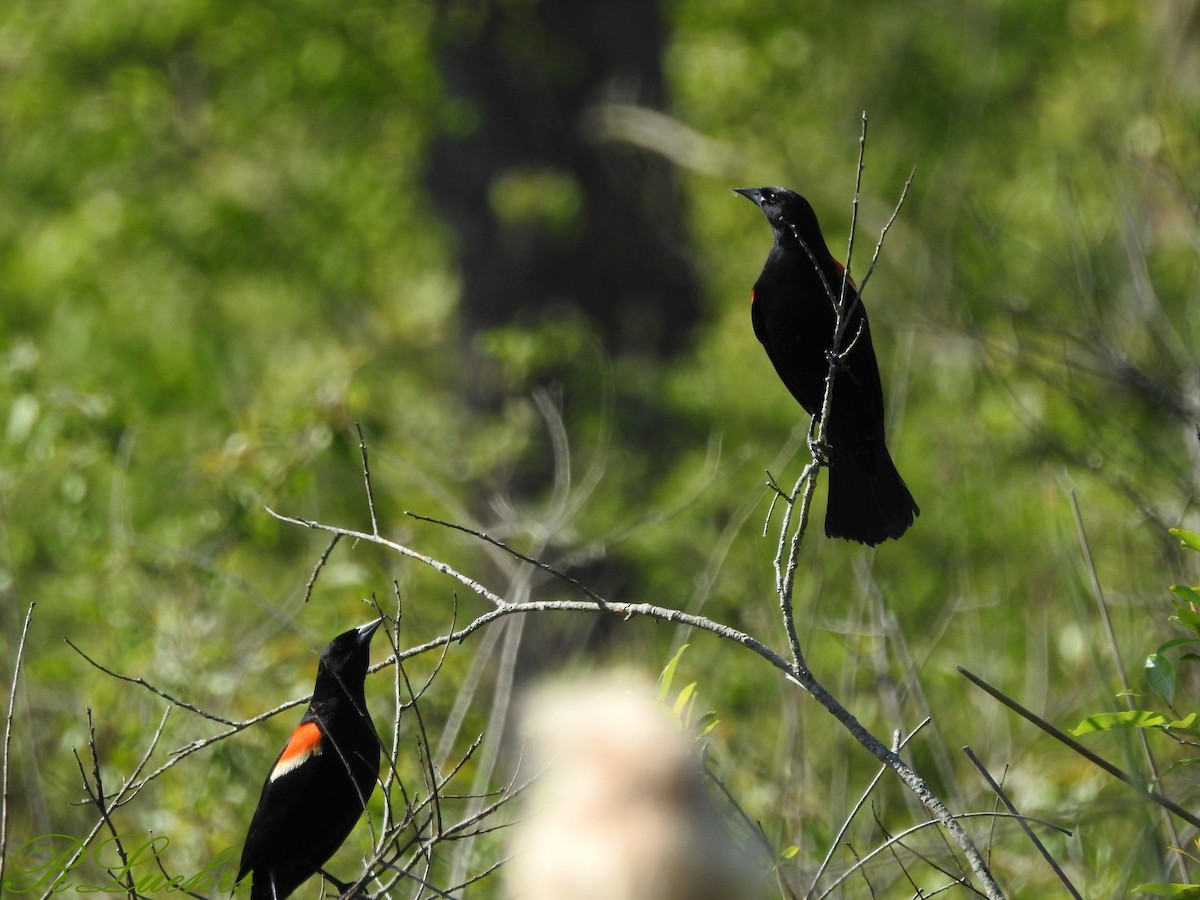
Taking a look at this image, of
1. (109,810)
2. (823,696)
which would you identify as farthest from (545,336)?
(823,696)

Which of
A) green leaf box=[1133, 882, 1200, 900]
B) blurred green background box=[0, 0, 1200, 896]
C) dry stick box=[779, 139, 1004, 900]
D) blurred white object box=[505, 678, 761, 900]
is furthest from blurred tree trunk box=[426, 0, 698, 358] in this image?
blurred white object box=[505, 678, 761, 900]

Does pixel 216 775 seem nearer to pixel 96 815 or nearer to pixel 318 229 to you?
pixel 96 815

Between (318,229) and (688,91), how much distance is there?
355 centimetres

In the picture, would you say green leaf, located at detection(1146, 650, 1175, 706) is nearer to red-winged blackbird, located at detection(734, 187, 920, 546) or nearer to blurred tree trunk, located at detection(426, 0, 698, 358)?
red-winged blackbird, located at detection(734, 187, 920, 546)

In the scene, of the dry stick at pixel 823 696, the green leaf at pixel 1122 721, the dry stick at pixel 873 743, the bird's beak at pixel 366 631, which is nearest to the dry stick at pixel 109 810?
the dry stick at pixel 823 696

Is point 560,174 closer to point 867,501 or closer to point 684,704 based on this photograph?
point 867,501

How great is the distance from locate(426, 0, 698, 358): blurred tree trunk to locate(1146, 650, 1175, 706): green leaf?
859 centimetres

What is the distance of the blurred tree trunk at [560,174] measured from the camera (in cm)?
1102

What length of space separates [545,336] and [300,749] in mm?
6427

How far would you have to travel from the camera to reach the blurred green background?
5672 mm

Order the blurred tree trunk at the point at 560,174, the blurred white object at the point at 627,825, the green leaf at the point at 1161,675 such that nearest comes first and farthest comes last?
the blurred white object at the point at 627,825, the green leaf at the point at 1161,675, the blurred tree trunk at the point at 560,174

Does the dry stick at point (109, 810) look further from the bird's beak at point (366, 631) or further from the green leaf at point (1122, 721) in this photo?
the green leaf at point (1122, 721)

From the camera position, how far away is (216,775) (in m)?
5.11

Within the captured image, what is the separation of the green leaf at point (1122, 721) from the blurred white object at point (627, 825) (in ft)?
3.29
